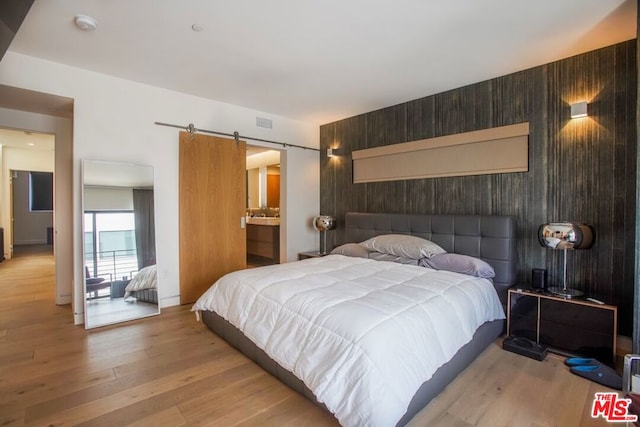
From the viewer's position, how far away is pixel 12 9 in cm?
179

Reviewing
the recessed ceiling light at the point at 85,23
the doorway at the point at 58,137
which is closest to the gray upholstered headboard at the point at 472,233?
the recessed ceiling light at the point at 85,23

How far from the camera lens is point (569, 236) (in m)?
2.59

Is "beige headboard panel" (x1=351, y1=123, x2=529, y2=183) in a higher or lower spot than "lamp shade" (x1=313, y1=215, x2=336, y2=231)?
higher

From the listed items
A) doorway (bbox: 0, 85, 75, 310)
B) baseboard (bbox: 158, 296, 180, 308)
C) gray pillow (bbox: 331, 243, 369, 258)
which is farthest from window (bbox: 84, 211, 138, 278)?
gray pillow (bbox: 331, 243, 369, 258)

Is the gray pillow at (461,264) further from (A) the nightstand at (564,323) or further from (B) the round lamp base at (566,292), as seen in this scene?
(B) the round lamp base at (566,292)

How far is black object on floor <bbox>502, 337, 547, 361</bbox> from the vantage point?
2543mm

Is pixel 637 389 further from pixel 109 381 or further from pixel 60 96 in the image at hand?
pixel 60 96

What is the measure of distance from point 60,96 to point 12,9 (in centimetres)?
161

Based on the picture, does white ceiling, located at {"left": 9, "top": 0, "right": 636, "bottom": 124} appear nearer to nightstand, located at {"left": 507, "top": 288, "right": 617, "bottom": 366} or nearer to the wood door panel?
the wood door panel

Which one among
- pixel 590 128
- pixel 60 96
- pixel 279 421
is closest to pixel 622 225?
pixel 590 128

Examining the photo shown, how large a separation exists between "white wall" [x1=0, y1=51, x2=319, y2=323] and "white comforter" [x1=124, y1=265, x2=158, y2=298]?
0.13 metres

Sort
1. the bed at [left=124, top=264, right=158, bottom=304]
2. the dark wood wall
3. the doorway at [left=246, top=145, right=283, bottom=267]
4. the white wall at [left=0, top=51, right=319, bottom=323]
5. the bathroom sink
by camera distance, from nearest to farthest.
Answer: the dark wood wall → the white wall at [left=0, top=51, right=319, bottom=323] → the bed at [left=124, top=264, right=158, bottom=304] → the bathroom sink → the doorway at [left=246, top=145, right=283, bottom=267]

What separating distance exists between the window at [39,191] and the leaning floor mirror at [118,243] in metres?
7.81

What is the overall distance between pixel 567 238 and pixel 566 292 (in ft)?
1.62
